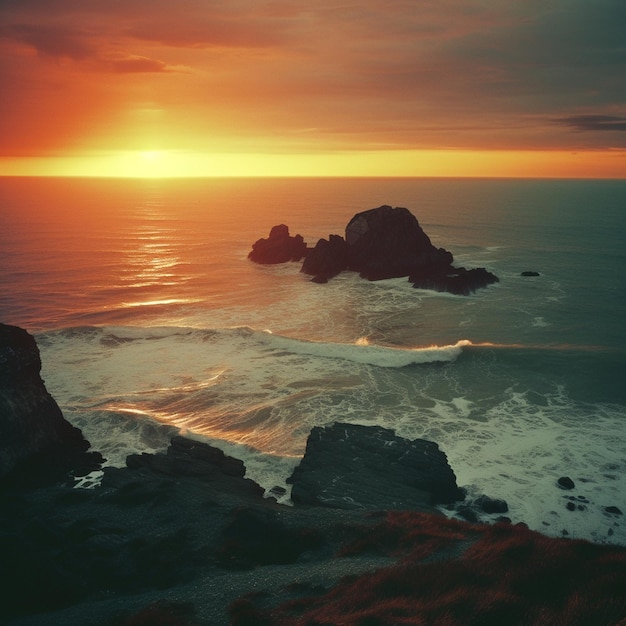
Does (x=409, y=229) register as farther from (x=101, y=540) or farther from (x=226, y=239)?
(x=101, y=540)

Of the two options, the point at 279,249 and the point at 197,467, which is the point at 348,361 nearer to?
the point at 197,467

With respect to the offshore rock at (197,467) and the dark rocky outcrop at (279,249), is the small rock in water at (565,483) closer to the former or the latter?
the offshore rock at (197,467)

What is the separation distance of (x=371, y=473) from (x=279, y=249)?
6868cm

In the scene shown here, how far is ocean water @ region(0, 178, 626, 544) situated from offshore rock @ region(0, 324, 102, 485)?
220cm

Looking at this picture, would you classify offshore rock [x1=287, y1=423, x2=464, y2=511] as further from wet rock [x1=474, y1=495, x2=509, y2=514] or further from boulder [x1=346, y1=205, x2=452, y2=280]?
boulder [x1=346, y1=205, x2=452, y2=280]

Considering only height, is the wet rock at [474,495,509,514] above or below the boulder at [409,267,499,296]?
below

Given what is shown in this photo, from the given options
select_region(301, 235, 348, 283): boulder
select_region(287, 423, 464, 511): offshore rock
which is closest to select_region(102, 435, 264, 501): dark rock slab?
select_region(287, 423, 464, 511): offshore rock

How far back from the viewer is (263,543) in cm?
2128

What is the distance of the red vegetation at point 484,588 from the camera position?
589 inches

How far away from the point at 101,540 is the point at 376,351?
3104cm

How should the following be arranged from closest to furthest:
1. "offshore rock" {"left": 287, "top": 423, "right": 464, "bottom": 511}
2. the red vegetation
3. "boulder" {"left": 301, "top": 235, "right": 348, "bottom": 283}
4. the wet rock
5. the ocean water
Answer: the red vegetation < the wet rock < "offshore rock" {"left": 287, "top": 423, "right": 464, "bottom": 511} < the ocean water < "boulder" {"left": 301, "top": 235, "right": 348, "bottom": 283}

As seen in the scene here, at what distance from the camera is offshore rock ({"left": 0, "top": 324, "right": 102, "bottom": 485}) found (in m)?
27.4

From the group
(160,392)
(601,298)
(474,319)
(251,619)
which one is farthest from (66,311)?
(601,298)

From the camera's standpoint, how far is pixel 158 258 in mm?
95875
